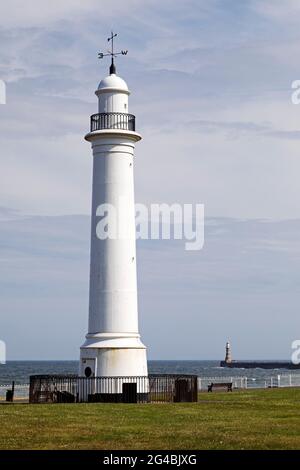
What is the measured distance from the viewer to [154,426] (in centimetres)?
2358

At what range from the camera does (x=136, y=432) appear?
72.3 feet

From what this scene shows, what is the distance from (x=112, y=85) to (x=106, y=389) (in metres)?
12.7

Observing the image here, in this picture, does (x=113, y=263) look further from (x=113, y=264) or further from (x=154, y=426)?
(x=154, y=426)

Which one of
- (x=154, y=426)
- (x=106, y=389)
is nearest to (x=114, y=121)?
(x=106, y=389)

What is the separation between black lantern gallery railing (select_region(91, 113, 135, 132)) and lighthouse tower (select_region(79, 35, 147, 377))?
0.04 meters

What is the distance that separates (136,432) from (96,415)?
5.06 m

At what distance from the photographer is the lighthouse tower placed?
116 feet

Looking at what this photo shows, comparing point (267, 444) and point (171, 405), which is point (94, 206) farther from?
point (267, 444)

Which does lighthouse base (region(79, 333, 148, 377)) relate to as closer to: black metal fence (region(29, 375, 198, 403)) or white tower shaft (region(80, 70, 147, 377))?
white tower shaft (region(80, 70, 147, 377))

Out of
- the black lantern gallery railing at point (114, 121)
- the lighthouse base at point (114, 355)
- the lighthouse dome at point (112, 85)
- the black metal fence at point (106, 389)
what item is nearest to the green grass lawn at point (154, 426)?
the black metal fence at point (106, 389)

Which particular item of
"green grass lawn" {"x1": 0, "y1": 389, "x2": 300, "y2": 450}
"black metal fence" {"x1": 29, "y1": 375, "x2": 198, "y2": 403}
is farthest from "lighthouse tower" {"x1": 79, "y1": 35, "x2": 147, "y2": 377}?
"green grass lawn" {"x1": 0, "y1": 389, "x2": 300, "y2": 450}

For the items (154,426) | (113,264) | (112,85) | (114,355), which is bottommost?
(154,426)
